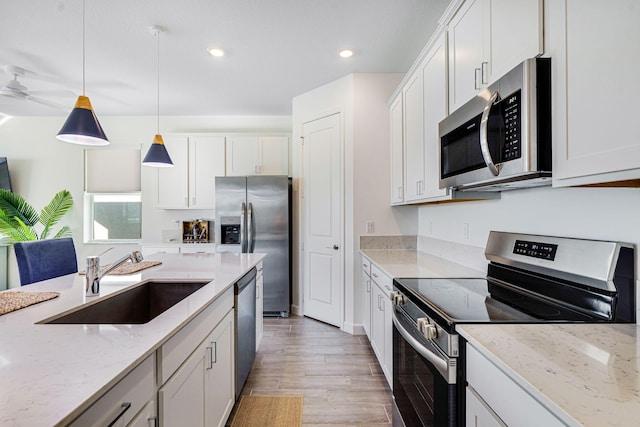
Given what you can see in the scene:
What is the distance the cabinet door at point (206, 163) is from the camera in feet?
15.0

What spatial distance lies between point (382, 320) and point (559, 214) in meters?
1.35

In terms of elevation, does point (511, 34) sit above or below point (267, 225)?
above

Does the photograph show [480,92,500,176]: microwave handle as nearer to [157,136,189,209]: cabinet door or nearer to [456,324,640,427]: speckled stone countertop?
[456,324,640,427]: speckled stone countertop

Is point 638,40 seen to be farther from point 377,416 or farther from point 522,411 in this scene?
point 377,416

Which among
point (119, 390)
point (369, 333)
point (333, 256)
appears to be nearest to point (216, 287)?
point (119, 390)

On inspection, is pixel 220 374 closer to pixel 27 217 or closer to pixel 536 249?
pixel 536 249

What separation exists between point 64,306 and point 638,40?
6.85 feet

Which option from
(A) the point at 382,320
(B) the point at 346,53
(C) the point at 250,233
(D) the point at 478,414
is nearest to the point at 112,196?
(C) the point at 250,233

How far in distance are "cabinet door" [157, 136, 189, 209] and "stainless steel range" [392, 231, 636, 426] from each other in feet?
12.6

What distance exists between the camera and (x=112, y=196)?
490cm

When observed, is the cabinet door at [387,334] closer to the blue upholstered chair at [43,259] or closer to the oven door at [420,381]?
the oven door at [420,381]

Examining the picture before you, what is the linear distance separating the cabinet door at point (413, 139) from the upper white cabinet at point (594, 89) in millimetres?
1275

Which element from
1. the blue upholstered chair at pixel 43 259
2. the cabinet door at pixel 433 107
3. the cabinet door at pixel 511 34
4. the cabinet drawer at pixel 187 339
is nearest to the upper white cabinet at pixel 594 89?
the cabinet door at pixel 511 34

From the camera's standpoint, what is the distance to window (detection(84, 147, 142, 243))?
4.81 m
